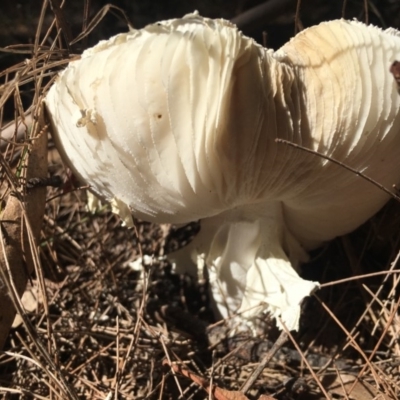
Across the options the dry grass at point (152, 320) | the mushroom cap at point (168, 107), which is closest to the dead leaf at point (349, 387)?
the dry grass at point (152, 320)

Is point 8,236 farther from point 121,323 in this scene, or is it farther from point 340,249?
point 340,249

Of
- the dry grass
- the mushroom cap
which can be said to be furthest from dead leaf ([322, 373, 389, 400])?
the mushroom cap

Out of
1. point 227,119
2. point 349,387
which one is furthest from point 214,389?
point 227,119

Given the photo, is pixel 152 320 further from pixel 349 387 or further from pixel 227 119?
pixel 227 119

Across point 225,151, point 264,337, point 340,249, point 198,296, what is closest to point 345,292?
point 340,249

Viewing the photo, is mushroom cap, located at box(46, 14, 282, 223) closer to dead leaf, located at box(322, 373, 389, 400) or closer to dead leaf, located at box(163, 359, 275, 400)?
dead leaf, located at box(163, 359, 275, 400)

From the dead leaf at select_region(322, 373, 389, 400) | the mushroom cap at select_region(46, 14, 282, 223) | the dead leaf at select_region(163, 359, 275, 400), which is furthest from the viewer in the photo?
the dead leaf at select_region(322, 373, 389, 400)
